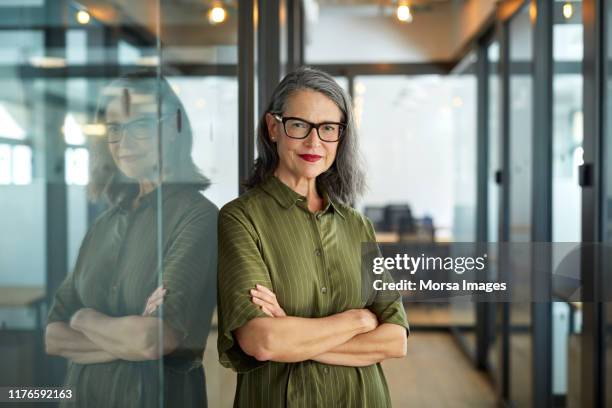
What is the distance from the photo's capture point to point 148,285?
1776 mm

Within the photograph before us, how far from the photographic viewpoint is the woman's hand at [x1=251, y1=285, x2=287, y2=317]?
1.71m

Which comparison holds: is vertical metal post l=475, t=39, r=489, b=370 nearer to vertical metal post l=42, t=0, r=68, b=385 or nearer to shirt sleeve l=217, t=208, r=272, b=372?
shirt sleeve l=217, t=208, r=272, b=372

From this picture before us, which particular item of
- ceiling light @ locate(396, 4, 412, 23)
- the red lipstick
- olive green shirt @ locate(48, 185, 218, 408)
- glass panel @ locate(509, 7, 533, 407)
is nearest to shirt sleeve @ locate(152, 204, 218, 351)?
olive green shirt @ locate(48, 185, 218, 408)

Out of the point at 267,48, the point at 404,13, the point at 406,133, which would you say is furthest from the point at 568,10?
the point at 406,133

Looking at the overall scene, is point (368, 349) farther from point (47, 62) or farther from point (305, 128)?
point (47, 62)

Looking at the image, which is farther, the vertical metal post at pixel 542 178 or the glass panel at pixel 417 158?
the glass panel at pixel 417 158

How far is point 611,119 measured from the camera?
299 centimetres

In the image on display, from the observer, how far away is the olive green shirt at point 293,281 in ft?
5.80

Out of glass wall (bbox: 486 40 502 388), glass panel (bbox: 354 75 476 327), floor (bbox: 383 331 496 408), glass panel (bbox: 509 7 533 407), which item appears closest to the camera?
Answer: floor (bbox: 383 331 496 408)

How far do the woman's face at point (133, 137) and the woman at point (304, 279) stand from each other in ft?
0.79

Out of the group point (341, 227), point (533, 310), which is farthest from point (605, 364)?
point (341, 227)

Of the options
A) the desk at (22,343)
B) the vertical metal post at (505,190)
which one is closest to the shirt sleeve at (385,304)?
the desk at (22,343)

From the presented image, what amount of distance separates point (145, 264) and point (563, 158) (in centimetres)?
260

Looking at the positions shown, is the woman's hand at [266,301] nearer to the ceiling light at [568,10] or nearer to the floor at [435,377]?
the floor at [435,377]
